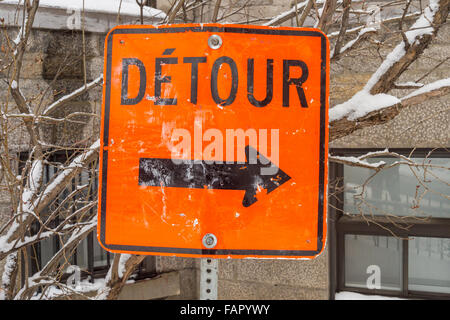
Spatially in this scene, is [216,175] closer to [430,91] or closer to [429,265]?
[430,91]

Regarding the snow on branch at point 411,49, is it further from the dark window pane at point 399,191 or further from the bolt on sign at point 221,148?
the dark window pane at point 399,191

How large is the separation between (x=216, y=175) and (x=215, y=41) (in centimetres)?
53

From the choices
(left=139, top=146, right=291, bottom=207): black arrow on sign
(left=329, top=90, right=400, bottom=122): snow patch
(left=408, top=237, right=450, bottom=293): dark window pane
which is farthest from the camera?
(left=408, top=237, right=450, bottom=293): dark window pane

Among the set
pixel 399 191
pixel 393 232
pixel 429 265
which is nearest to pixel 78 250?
pixel 393 232

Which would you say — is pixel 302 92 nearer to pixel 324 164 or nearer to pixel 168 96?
pixel 324 164

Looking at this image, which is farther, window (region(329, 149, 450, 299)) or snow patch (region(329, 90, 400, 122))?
window (region(329, 149, 450, 299))

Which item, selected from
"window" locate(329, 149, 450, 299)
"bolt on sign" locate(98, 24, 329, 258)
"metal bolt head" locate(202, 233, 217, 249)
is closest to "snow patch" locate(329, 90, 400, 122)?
"bolt on sign" locate(98, 24, 329, 258)

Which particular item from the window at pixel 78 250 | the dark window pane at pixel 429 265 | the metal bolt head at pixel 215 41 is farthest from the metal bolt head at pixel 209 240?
the dark window pane at pixel 429 265

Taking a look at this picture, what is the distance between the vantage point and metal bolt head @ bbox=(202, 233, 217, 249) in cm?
160

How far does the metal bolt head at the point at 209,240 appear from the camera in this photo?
1604 mm

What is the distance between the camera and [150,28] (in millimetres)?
1732

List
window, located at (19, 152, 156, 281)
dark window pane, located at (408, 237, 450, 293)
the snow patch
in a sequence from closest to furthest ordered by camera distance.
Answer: the snow patch < window, located at (19, 152, 156, 281) < dark window pane, located at (408, 237, 450, 293)

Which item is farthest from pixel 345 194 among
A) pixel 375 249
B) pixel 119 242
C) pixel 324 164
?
pixel 119 242

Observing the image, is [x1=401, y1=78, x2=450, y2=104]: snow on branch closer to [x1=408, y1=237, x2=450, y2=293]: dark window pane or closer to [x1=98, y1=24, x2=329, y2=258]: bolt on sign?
[x1=98, y1=24, x2=329, y2=258]: bolt on sign
